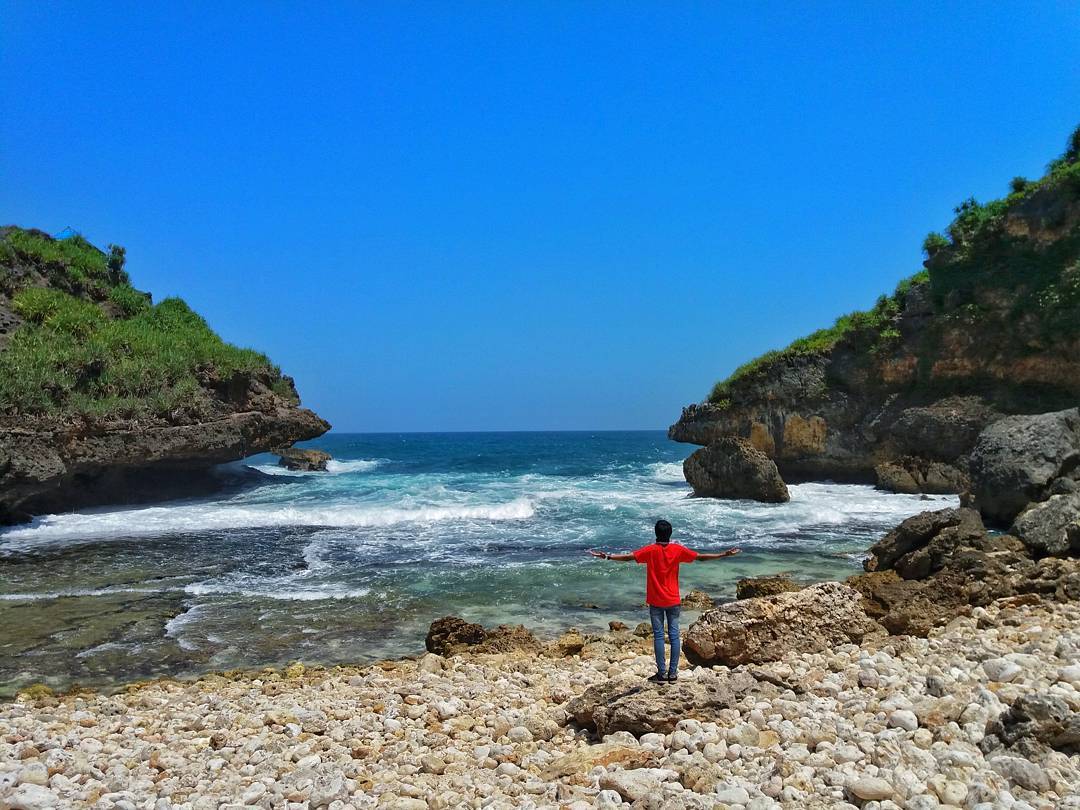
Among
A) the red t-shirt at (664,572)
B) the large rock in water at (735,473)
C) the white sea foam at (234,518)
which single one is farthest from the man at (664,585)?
the large rock in water at (735,473)

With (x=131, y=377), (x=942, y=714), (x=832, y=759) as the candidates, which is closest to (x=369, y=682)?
(x=832, y=759)

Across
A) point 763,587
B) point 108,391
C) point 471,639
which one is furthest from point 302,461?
point 763,587

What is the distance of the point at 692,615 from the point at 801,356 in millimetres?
25844

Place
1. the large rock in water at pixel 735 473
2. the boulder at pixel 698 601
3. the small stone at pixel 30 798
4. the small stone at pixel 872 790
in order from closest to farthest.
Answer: the small stone at pixel 872 790, the small stone at pixel 30 798, the boulder at pixel 698 601, the large rock in water at pixel 735 473

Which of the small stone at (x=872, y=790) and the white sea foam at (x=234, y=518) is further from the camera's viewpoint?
the white sea foam at (x=234, y=518)

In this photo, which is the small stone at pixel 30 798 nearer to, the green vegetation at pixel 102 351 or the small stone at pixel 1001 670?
the small stone at pixel 1001 670

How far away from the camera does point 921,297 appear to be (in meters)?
31.2

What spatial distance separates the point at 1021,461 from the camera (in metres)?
16.8

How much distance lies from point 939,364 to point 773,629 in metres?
27.2

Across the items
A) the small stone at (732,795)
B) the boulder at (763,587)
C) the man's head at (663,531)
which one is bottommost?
the boulder at (763,587)

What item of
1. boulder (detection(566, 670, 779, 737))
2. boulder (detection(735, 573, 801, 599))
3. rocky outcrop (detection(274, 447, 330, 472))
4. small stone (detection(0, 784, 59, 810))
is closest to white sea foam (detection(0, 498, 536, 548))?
boulder (detection(735, 573, 801, 599))

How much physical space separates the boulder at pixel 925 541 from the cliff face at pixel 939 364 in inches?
567

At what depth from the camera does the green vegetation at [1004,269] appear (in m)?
26.1

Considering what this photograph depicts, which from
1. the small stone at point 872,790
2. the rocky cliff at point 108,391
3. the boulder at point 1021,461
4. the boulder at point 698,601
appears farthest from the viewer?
the rocky cliff at point 108,391
